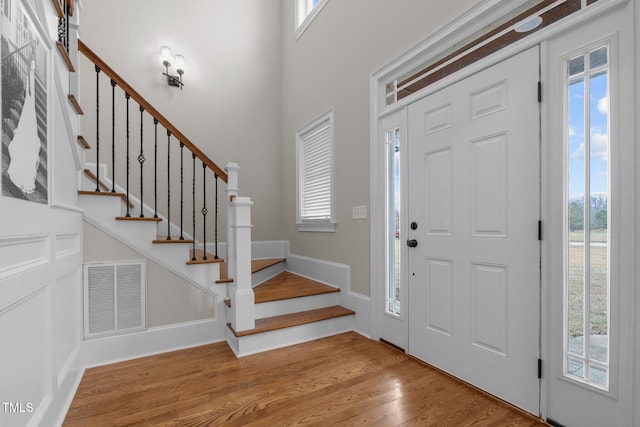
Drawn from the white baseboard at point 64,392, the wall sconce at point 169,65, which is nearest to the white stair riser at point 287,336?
the white baseboard at point 64,392

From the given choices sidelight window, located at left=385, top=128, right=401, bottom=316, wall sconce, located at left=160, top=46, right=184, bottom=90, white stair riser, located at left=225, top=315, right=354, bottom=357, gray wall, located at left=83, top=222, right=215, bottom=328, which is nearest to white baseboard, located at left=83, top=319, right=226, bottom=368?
gray wall, located at left=83, top=222, right=215, bottom=328

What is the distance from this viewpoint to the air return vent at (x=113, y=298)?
2.28 m

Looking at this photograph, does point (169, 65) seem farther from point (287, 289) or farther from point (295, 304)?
point (295, 304)

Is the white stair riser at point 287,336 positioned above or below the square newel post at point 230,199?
below

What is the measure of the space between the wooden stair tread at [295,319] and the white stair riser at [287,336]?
0.12ft

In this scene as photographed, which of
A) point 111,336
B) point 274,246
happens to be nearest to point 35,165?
point 111,336

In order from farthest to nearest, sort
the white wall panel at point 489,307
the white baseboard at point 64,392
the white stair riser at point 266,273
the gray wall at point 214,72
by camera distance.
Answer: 1. the gray wall at point 214,72
2. the white stair riser at point 266,273
3. the white wall panel at point 489,307
4. the white baseboard at point 64,392

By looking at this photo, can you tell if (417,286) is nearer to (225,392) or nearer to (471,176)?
(471,176)

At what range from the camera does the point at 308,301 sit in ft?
10.0

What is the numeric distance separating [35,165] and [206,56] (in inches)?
136

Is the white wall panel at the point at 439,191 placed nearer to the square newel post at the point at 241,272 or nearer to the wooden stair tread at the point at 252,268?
the square newel post at the point at 241,272

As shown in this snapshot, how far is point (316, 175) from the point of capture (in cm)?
386

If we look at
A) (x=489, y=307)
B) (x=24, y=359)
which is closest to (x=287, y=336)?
(x=489, y=307)

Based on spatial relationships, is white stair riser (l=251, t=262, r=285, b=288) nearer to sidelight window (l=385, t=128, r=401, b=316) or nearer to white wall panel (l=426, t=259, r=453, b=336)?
sidelight window (l=385, t=128, r=401, b=316)
